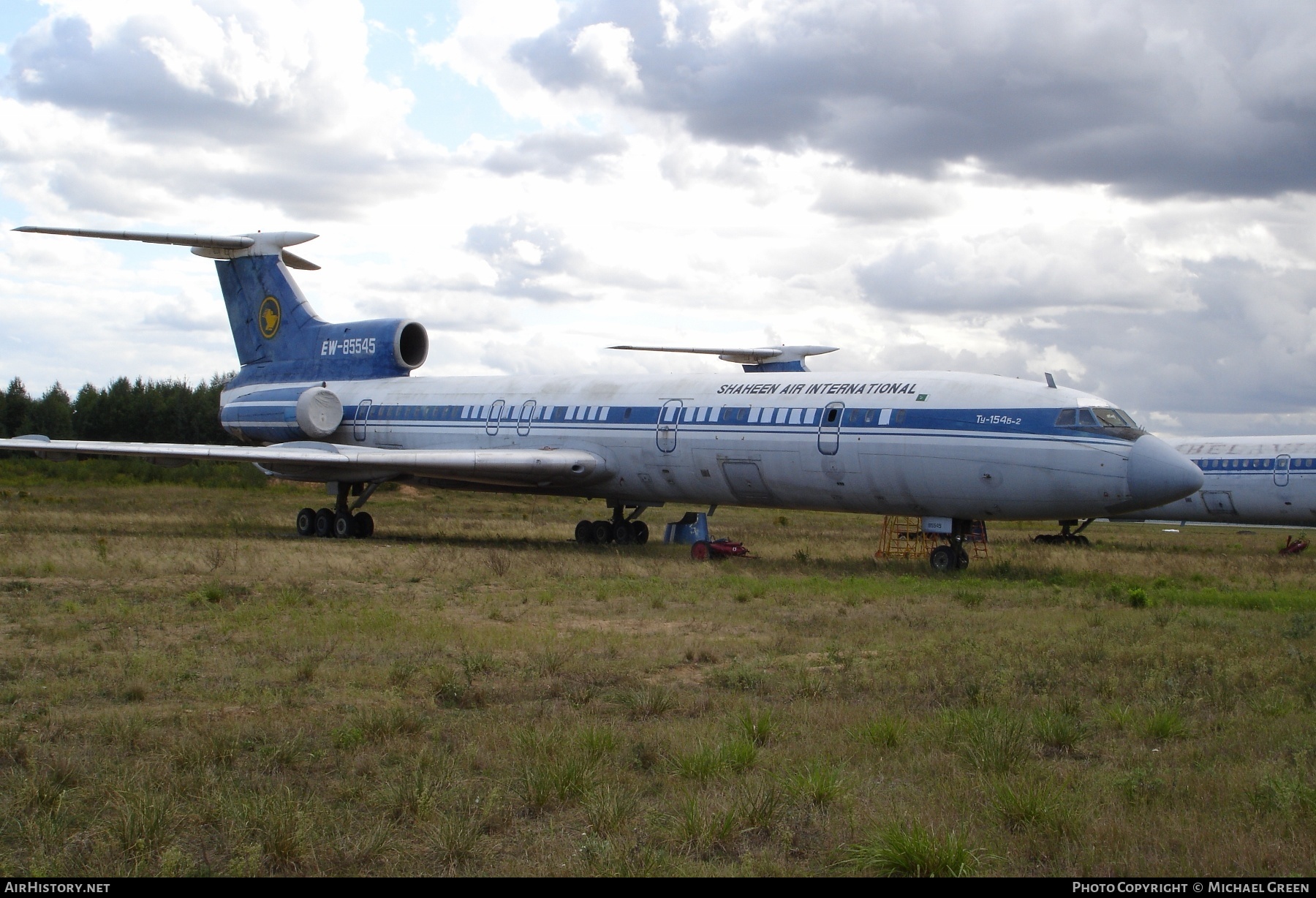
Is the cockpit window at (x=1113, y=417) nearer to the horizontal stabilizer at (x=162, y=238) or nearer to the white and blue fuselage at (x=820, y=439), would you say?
the white and blue fuselage at (x=820, y=439)

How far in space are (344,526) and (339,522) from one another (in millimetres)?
172

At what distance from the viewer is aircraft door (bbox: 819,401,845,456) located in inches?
775

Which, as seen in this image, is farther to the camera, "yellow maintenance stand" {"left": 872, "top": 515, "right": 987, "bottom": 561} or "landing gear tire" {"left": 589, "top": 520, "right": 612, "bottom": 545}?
"landing gear tire" {"left": 589, "top": 520, "right": 612, "bottom": 545}

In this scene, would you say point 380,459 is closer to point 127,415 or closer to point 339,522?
point 339,522

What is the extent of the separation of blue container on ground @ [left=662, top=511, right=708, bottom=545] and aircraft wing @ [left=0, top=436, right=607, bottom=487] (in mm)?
2237

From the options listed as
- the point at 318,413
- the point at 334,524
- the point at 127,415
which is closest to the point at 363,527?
the point at 334,524

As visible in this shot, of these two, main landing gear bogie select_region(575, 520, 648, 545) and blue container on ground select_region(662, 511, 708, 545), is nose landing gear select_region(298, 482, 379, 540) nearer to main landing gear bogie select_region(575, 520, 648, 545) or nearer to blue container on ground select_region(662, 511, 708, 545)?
main landing gear bogie select_region(575, 520, 648, 545)

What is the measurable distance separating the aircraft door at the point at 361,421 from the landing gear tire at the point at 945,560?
15.3 m

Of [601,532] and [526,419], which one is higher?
[526,419]

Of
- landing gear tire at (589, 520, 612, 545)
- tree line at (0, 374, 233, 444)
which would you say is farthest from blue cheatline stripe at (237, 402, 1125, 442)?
tree line at (0, 374, 233, 444)

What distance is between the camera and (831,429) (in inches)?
781

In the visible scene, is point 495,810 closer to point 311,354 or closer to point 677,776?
point 677,776

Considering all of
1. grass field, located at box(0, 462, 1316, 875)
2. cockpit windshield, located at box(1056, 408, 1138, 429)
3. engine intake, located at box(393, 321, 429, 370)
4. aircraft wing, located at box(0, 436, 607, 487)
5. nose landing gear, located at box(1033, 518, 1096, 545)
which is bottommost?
grass field, located at box(0, 462, 1316, 875)

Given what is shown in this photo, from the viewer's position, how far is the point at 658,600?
47.7ft
